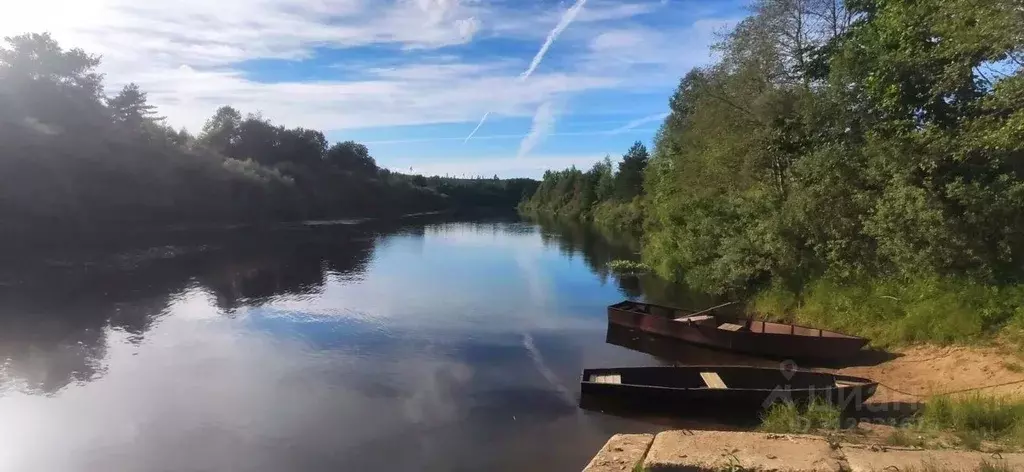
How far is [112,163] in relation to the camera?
56.8 m

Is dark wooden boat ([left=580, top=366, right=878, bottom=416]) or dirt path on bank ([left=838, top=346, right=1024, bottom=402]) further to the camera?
dirt path on bank ([left=838, top=346, right=1024, bottom=402])

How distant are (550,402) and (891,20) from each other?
13.9 meters

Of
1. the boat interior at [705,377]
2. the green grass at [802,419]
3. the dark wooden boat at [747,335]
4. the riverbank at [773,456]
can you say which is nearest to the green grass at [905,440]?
the riverbank at [773,456]

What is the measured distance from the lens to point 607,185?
326 feet

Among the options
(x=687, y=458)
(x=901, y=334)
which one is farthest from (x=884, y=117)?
(x=687, y=458)

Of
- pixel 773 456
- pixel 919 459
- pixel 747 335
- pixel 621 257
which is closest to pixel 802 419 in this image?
pixel 919 459

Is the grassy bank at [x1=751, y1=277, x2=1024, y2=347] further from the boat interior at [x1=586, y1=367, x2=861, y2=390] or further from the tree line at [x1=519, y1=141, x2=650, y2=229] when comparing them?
the tree line at [x1=519, y1=141, x2=650, y2=229]

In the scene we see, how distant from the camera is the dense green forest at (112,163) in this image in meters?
47.1

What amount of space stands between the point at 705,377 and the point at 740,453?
6332 mm

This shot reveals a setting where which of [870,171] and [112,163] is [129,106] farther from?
[870,171]

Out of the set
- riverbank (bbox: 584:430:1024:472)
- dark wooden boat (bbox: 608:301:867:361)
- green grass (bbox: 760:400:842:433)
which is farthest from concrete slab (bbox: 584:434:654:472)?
dark wooden boat (bbox: 608:301:867:361)

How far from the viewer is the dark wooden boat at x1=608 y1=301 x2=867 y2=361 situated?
16.8 metres

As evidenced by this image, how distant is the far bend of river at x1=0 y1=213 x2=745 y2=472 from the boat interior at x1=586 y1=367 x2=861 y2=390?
123cm

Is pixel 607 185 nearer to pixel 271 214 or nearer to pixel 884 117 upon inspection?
pixel 271 214
